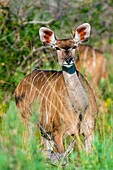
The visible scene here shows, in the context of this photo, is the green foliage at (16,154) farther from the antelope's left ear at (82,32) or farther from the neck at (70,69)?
the antelope's left ear at (82,32)

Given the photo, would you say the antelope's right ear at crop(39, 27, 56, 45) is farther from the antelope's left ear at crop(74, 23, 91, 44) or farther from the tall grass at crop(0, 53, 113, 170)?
the tall grass at crop(0, 53, 113, 170)

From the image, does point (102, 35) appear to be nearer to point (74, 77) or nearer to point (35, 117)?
point (74, 77)

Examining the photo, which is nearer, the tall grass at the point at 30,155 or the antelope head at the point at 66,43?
the tall grass at the point at 30,155

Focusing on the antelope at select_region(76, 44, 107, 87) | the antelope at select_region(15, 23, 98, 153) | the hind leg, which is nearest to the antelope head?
the antelope at select_region(15, 23, 98, 153)

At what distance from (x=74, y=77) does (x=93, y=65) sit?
4.44 metres

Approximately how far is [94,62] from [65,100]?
442 centimetres

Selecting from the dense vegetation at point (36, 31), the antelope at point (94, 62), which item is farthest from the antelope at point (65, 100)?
the antelope at point (94, 62)

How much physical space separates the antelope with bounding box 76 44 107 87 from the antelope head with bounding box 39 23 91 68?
372 centimetres

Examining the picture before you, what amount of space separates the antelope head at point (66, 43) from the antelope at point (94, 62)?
3.72 meters

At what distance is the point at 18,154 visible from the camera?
3.80 metres

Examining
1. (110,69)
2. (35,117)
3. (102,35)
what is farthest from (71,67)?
(110,69)

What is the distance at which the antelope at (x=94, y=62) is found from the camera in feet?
32.0

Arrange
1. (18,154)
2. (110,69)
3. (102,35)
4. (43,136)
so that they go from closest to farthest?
(18,154), (43,136), (102,35), (110,69)

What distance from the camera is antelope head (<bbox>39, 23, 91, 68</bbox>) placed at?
5.32m
